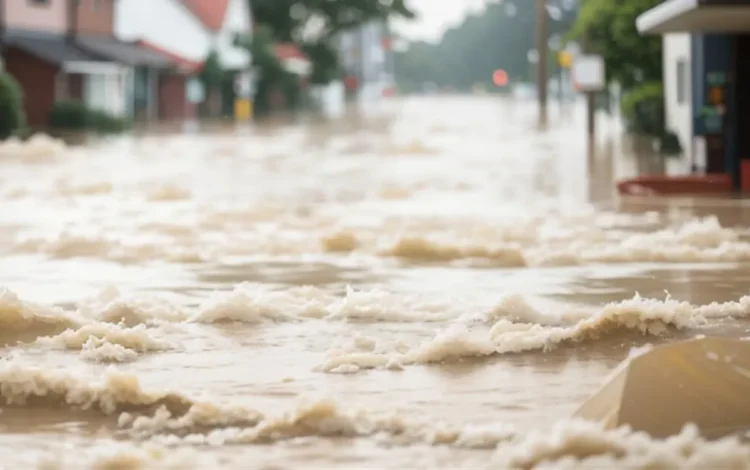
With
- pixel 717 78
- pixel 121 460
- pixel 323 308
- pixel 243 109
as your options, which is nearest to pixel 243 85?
pixel 243 109

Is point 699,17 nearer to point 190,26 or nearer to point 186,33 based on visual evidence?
point 186,33

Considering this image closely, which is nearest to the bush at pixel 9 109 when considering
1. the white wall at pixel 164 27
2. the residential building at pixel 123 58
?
the residential building at pixel 123 58

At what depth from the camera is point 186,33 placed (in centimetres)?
7906

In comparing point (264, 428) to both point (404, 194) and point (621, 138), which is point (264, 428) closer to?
point (404, 194)

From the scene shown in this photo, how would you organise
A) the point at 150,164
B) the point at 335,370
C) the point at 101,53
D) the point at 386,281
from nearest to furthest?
the point at 335,370 < the point at 386,281 < the point at 150,164 < the point at 101,53

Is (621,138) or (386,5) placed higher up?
(386,5)

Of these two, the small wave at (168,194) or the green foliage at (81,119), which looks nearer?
the small wave at (168,194)

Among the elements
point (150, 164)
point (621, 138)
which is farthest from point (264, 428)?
point (621, 138)

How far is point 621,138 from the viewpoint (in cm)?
4181

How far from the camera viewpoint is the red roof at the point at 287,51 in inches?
3893

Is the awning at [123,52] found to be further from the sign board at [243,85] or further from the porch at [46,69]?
the sign board at [243,85]

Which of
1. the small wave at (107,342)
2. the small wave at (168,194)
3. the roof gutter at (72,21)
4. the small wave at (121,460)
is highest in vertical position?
the roof gutter at (72,21)

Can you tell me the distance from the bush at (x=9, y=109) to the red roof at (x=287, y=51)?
5103cm

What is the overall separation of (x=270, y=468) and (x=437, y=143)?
123 ft
